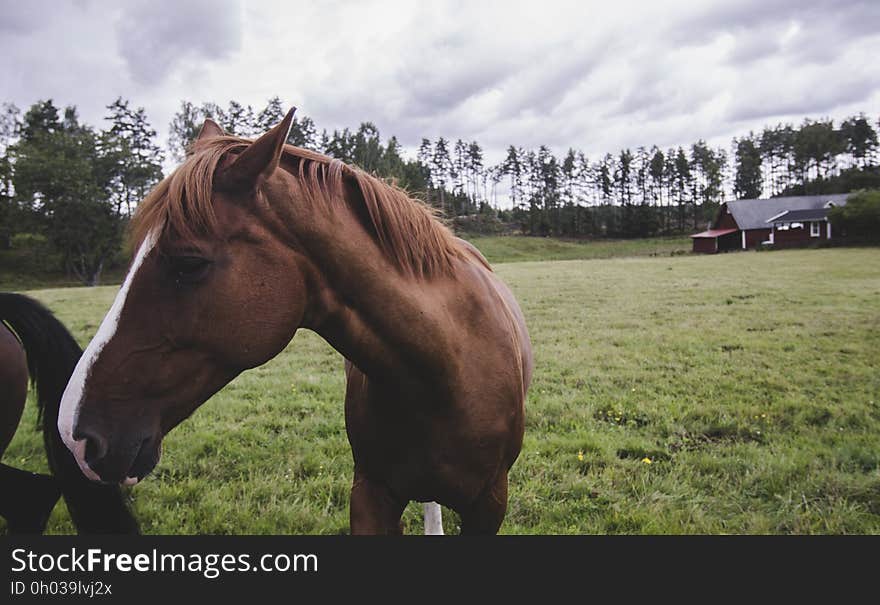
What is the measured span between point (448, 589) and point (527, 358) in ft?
5.01

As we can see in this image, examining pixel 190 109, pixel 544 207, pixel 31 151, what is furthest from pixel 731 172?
pixel 31 151

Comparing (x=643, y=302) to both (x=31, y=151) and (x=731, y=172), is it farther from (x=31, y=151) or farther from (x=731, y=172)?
(x=731, y=172)

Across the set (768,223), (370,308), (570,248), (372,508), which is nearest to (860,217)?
(768,223)

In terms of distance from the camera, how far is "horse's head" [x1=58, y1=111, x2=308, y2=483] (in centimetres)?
134

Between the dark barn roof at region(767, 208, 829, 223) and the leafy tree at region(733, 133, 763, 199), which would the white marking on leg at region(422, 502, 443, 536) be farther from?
the leafy tree at region(733, 133, 763, 199)

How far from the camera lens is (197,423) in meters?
5.23

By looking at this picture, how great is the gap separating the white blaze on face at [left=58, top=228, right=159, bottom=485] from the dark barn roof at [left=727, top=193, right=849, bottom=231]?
2190 inches

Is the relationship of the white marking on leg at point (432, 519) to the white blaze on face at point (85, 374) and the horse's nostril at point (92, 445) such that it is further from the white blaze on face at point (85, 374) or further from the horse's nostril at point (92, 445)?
the horse's nostril at point (92, 445)

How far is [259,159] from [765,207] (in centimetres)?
5935

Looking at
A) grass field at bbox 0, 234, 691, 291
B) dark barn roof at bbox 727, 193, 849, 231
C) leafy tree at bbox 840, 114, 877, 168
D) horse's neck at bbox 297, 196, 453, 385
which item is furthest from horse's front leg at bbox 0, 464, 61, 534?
leafy tree at bbox 840, 114, 877, 168

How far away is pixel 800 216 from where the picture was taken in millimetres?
44125

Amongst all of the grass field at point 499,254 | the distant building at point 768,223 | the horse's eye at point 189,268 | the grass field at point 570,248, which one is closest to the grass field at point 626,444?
the horse's eye at point 189,268

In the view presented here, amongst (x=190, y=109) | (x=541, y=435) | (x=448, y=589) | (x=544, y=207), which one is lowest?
(x=541, y=435)

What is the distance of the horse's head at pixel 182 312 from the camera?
52.6 inches
